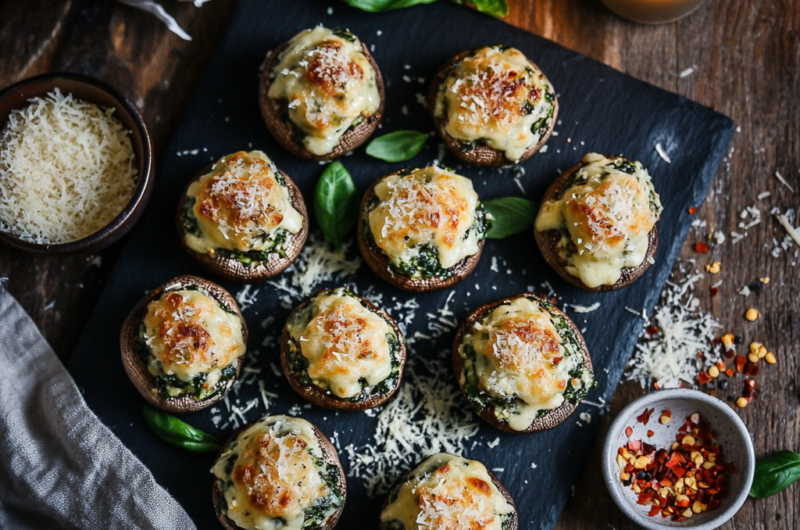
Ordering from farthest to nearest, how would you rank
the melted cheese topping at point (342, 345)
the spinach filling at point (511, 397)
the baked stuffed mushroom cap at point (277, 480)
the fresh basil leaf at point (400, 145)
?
1. the fresh basil leaf at point (400, 145)
2. the spinach filling at point (511, 397)
3. the melted cheese topping at point (342, 345)
4. the baked stuffed mushroom cap at point (277, 480)

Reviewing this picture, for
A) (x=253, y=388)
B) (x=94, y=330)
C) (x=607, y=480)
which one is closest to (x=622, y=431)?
(x=607, y=480)

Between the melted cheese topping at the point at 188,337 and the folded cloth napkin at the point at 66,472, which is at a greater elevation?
the melted cheese topping at the point at 188,337

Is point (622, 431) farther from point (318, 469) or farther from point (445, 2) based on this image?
point (445, 2)

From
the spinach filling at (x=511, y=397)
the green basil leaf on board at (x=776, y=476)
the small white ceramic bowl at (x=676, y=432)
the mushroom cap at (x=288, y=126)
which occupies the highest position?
the mushroom cap at (x=288, y=126)

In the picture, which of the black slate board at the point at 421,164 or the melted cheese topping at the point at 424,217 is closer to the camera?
the melted cheese topping at the point at 424,217

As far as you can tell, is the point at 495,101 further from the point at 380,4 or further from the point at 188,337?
the point at 188,337

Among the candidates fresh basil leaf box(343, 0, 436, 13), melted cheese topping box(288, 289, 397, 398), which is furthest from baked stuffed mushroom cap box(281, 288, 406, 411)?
fresh basil leaf box(343, 0, 436, 13)

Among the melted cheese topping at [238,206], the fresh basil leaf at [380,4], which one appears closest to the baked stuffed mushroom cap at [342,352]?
the melted cheese topping at [238,206]

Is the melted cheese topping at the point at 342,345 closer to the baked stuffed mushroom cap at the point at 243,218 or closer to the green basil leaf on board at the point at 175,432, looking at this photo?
the baked stuffed mushroom cap at the point at 243,218
